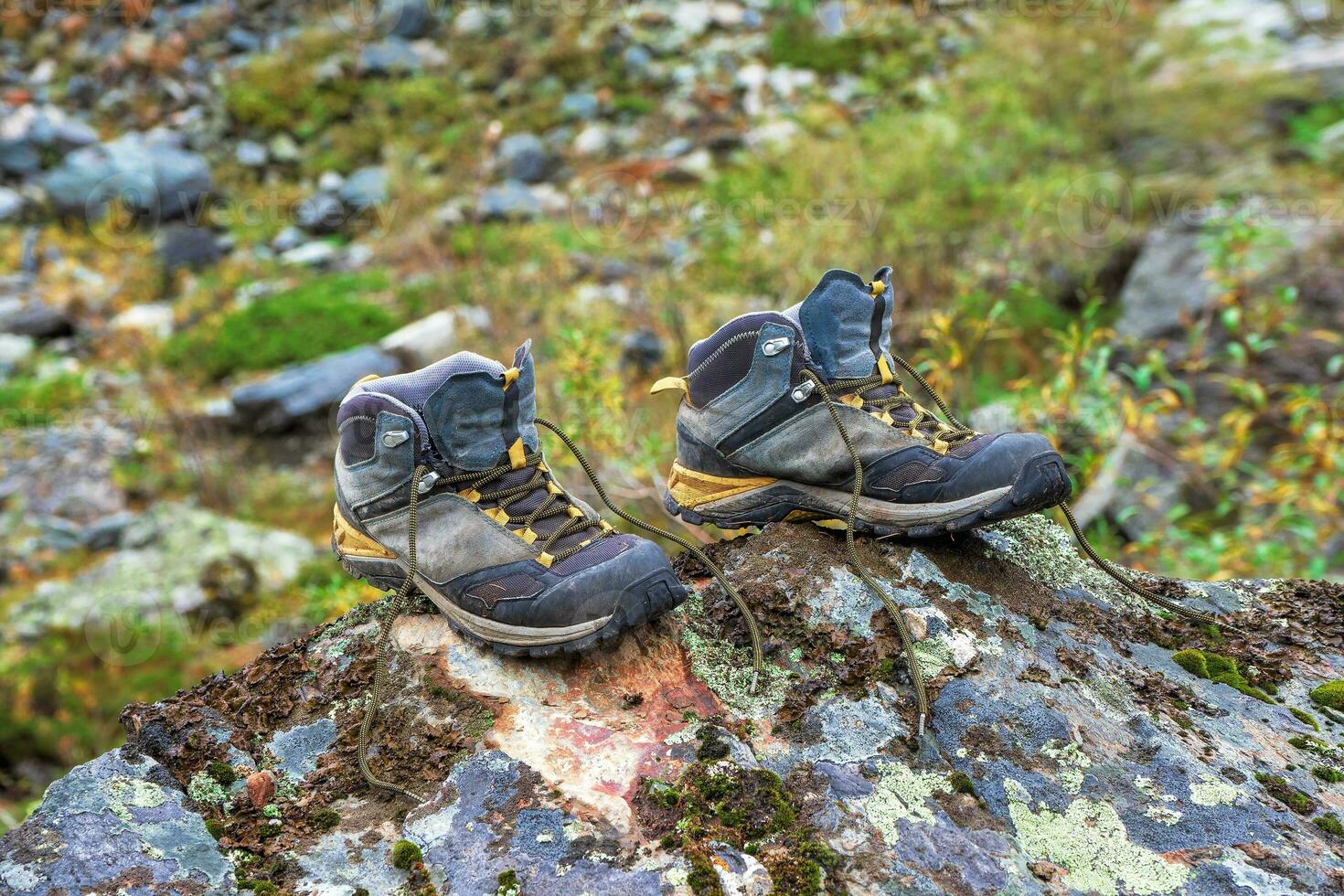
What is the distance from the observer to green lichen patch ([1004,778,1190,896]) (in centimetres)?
185

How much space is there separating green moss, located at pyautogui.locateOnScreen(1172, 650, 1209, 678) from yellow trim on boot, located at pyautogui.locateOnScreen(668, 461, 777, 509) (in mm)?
1127

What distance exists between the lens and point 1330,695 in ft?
7.92

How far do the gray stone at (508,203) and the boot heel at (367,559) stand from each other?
8.97m

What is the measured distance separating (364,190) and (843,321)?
1076 centimetres

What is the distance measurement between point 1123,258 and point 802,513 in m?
6.82

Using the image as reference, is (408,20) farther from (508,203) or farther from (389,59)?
(508,203)

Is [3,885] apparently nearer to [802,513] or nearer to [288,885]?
[288,885]

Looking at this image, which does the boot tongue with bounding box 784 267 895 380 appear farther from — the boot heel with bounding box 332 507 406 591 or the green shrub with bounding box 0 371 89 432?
the green shrub with bounding box 0 371 89 432

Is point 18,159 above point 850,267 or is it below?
below

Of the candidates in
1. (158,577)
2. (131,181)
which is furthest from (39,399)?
(131,181)

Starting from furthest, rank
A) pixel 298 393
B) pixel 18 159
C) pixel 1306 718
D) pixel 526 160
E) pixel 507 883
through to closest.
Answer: pixel 18 159
pixel 526 160
pixel 298 393
pixel 1306 718
pixel 507 883

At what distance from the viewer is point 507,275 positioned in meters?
8.80

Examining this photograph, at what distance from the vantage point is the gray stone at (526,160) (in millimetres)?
12148

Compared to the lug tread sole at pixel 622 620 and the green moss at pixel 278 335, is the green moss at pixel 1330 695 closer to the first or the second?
the lug tread sole at pixel 622 620
